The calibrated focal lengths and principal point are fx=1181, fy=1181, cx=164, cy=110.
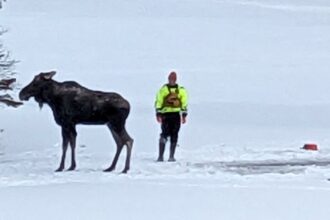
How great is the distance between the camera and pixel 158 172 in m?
17.5

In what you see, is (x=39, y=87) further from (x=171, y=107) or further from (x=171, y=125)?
(x=171, y=125)

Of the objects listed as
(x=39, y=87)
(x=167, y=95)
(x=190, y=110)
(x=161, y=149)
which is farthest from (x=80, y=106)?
(x=190, y=110)

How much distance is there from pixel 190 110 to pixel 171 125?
11609 mm

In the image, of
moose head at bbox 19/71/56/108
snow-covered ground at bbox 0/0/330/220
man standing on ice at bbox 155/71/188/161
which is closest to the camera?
snow-covered ground at bbox 0/0/330/220

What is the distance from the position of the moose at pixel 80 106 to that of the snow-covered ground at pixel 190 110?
2.04 ft

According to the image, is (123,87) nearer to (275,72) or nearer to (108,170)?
(275,72)

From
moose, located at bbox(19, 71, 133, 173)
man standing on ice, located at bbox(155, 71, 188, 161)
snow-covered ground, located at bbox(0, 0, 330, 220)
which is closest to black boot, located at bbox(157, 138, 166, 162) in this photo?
man standing on ice, located at bbox(155, 71, 188, 161)

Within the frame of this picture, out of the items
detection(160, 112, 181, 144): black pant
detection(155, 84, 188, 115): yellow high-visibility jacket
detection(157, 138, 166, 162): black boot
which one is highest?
detection(155, 84, 188, 115): yellow high-visibility jacket

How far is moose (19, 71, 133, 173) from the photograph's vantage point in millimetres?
17266

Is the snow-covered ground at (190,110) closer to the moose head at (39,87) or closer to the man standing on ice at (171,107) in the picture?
the man standing on ice at (171,107)

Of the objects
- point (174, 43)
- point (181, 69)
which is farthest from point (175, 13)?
point (181, 69)

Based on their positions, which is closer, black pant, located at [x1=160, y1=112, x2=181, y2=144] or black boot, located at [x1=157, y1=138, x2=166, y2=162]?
black pant, located at [x1=160, y1=112, x2=181, y2=144]

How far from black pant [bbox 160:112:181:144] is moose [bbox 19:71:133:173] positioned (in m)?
1.35

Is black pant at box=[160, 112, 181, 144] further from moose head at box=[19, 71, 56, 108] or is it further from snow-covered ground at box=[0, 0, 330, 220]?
moose head at box=[19, 71, 56, 108]
